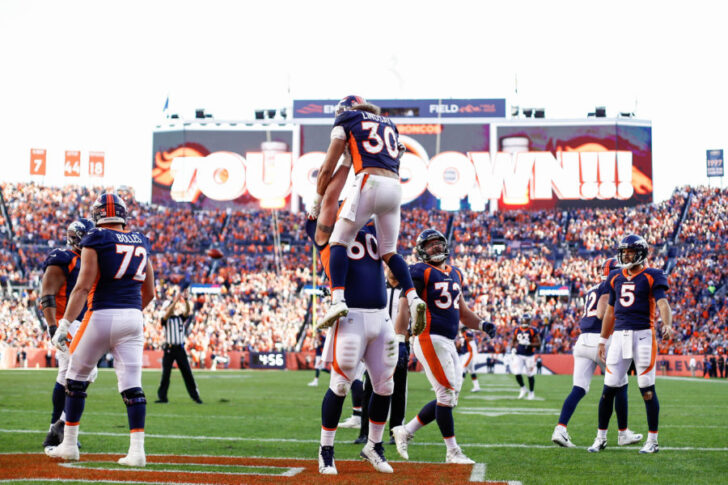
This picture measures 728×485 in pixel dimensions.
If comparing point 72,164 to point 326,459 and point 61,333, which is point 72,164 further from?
point 326,459

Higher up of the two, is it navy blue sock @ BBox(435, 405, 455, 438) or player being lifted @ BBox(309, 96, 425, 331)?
player being lifted @ BBox(309, 96, 425, 331)

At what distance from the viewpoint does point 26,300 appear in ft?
141

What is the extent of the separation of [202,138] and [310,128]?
282 inches

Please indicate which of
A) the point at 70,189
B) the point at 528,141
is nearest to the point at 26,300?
the point at 70,189

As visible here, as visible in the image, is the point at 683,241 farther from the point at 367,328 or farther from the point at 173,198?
the point at 367,328

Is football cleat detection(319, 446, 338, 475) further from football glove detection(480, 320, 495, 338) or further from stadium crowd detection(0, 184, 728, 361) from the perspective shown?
stadium crowd detection(0, 184, 728, 361)

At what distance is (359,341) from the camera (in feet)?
22.1

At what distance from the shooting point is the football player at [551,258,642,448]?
9500mm

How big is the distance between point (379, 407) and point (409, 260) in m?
41.6

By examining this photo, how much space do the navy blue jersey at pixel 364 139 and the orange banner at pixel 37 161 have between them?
56650 mm

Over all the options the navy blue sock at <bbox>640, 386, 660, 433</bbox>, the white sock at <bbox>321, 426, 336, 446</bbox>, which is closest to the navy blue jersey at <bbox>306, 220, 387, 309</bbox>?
the white sock at <bbox>321, 426, 336, 446</bbox>

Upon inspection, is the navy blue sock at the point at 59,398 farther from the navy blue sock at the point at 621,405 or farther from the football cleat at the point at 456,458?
the navy blue sock at the point at 621,405

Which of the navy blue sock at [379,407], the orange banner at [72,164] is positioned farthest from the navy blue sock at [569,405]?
the orange banner at [72,164]

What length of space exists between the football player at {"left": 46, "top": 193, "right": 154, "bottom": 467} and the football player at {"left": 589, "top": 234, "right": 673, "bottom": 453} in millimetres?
4876
